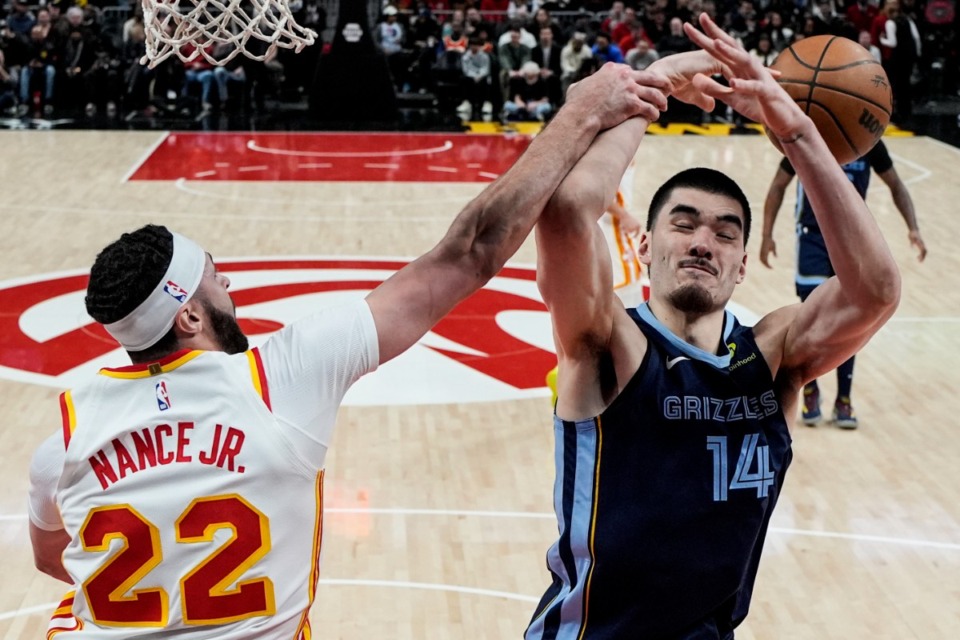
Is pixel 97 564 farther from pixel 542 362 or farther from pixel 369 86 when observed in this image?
pixel 369 86

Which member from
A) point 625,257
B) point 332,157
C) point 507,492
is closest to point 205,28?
point 507,492

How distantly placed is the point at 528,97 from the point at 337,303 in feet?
41.0

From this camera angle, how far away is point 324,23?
21.8 m

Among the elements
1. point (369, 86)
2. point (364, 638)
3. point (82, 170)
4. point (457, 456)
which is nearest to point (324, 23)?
point (369, 86)

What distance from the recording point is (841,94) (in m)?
3.63

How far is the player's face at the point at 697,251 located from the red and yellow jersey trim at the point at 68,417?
1.44 metres

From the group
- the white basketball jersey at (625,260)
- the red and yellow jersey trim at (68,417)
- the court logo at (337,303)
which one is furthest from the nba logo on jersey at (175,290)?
the court logo at (337,303)

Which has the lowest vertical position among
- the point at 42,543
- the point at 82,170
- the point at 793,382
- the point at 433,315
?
the point at 82,170

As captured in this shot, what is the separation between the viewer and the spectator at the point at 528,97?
20422mm

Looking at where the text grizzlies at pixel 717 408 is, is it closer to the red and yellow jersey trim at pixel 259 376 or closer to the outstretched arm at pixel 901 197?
the red and yellow jersey trim at pixel 259 376

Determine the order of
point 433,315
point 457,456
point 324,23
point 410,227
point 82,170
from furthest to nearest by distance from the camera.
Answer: point 324,23, point 82,170, point 410,227, point 457,456, point 433,315

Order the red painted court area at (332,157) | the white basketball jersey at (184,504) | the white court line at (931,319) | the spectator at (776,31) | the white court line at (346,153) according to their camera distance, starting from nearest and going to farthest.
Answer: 1. the white basketball jersey at (184,504)
2. the white court line at (931,319)
3. the red painted court area at (332,157)
4. the white court line at (346,153)
5. the spectator at (776,31)

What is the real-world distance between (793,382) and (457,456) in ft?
13.1

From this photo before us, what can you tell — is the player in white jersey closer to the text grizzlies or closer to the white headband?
the white headband
